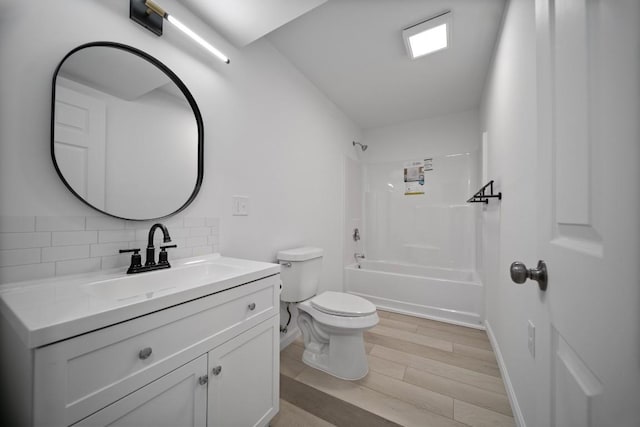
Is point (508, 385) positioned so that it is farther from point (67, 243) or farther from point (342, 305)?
point (67, 243)

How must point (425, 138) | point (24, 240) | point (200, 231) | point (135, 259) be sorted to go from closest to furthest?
point (24, 240)
point (135, 259)
point (200, 231)
point (425, 138)

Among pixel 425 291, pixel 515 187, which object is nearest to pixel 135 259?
pixel 515 187

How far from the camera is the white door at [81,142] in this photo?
35.9 inches

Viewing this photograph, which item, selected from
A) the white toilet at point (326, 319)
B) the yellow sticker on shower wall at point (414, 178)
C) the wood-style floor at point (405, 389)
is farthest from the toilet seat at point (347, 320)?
the yellow sticker on shower wall at point (414, 178)

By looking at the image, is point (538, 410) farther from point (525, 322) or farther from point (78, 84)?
point (78, 84)

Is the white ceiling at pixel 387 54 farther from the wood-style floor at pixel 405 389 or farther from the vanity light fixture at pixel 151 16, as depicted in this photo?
the wood-style floor at pixel 405 389

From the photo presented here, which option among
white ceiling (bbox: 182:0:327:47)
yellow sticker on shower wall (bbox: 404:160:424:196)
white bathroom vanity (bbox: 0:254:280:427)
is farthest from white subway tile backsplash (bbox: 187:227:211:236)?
yellow sticker on shower wall (bbox: 404:160:424:196)

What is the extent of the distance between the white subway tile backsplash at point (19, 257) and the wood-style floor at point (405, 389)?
1285 millimetres

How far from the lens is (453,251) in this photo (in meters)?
3.03

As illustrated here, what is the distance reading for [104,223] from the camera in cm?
102

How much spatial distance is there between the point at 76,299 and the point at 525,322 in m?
1.78

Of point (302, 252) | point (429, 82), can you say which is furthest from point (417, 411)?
point (429, 82)

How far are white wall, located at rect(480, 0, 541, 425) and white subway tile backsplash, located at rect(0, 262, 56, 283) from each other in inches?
71.0

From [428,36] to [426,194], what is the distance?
1.92 m
